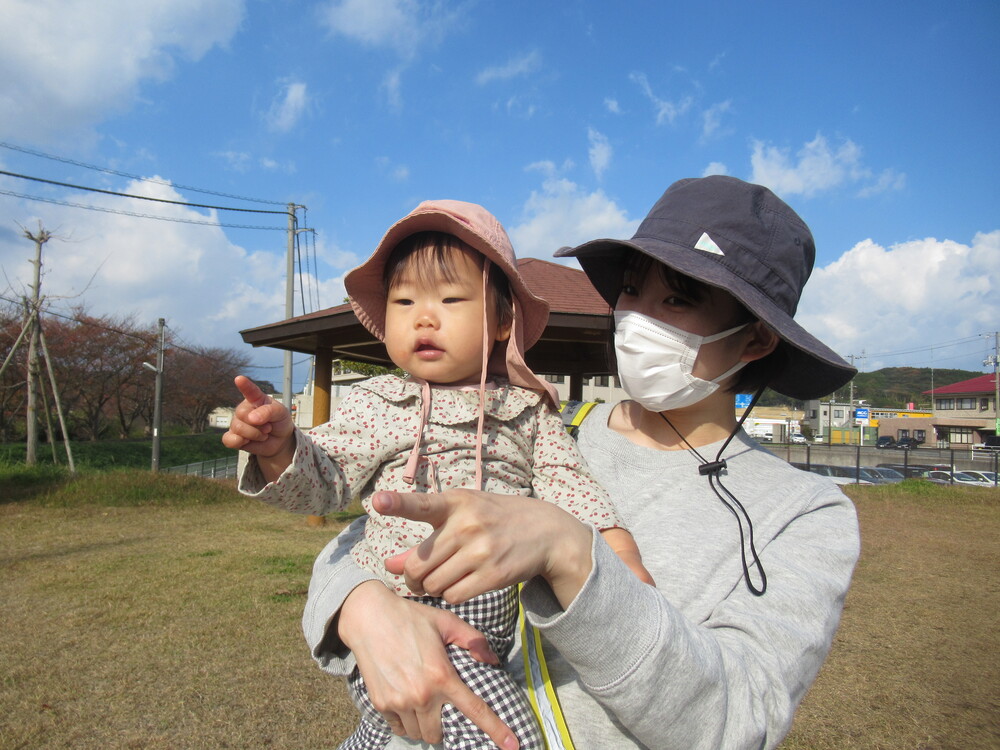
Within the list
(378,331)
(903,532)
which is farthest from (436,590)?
(903,532)

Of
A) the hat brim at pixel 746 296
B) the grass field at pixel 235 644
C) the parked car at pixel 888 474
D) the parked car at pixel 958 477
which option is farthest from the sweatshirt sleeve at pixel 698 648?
the parked car at pixel 958 477

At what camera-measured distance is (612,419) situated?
5.67 feet

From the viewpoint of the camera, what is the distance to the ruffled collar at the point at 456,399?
1494 mm

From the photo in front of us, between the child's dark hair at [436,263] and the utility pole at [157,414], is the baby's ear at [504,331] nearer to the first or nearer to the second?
the child's dark hair at [436,263]

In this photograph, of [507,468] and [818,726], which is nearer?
[507,468]

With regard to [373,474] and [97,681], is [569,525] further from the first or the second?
[97,681]

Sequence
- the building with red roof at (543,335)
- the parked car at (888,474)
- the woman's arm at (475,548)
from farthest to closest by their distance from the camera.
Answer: the parked car at (888,474)
the building with red roof at (543,335)
the woman's arm at (475,548)

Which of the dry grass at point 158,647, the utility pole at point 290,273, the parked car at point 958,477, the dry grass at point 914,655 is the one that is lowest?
the parked car at point 958,477

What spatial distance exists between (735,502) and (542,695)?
1.71 ft

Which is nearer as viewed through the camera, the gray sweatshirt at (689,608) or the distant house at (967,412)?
the gray sweatshirt at (689,608)

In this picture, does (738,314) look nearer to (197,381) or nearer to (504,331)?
(504,331)

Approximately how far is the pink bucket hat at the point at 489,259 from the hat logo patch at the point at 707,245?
0.42m

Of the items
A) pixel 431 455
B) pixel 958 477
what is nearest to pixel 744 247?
pixel 431 455

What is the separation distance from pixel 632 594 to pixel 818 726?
4.24 metres
